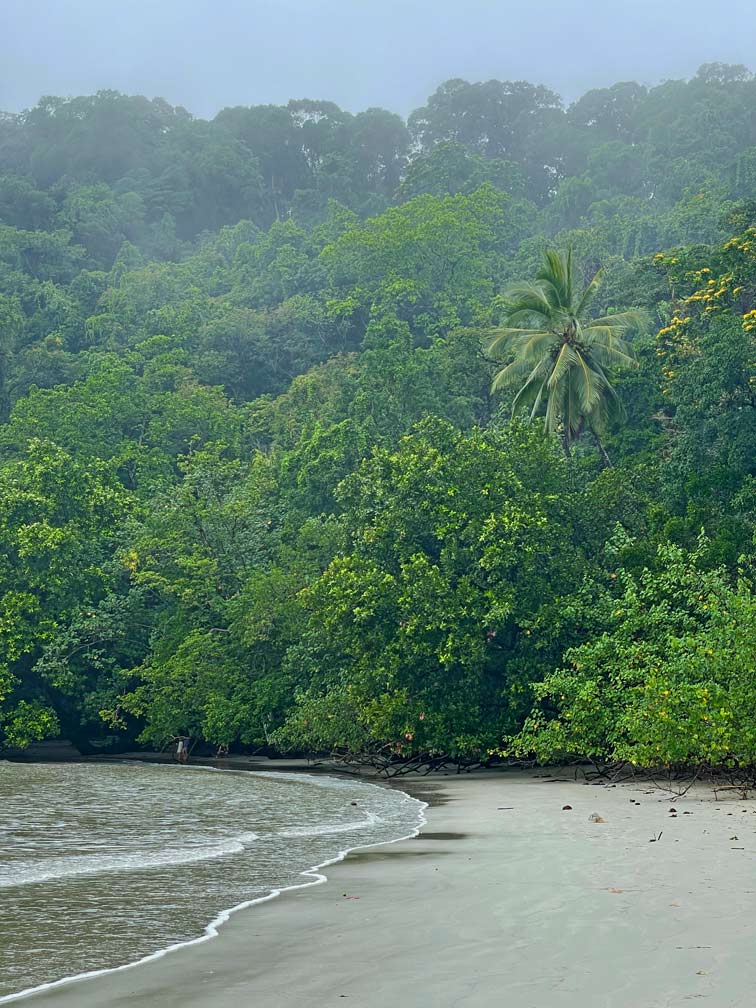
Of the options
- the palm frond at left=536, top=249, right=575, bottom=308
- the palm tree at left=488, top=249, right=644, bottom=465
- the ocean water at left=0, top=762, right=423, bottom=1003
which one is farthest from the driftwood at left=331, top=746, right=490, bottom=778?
the palm frond at left=536, top=249, right=575, bottom=308

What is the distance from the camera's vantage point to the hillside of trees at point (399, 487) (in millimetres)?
23422

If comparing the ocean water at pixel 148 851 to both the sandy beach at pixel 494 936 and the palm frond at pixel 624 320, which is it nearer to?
the sandy beach at pixel 494 936

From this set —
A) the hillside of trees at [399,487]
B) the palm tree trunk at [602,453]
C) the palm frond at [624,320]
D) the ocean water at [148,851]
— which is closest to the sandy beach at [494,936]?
the ocean water at [148,851]

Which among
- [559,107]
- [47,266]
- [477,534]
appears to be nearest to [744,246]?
[477,534]

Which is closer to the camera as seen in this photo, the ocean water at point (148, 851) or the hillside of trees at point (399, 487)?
the ocean water at point (148, 851)

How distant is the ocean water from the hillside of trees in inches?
161

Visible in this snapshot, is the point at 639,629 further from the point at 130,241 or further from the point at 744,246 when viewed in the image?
the point at 130,241

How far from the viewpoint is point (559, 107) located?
320 feet

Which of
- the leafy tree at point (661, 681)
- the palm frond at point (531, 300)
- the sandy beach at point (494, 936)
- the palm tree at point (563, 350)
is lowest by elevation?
the sandy beach at point (494, 936)

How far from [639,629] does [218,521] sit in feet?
56.7

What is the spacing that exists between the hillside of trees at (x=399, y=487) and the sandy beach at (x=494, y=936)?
695cm

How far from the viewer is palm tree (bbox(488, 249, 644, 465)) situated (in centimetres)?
3216

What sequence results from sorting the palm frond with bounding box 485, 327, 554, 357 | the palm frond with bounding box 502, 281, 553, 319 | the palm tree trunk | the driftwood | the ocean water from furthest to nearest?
the palm frond with bounding box 502, 281, 553, 319, the palm tree trunk, the palm frond with bounding box 485, 327, 554, 357, the driftwood, the ocean water

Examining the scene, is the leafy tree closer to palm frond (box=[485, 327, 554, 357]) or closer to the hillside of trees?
the hillside of trees
